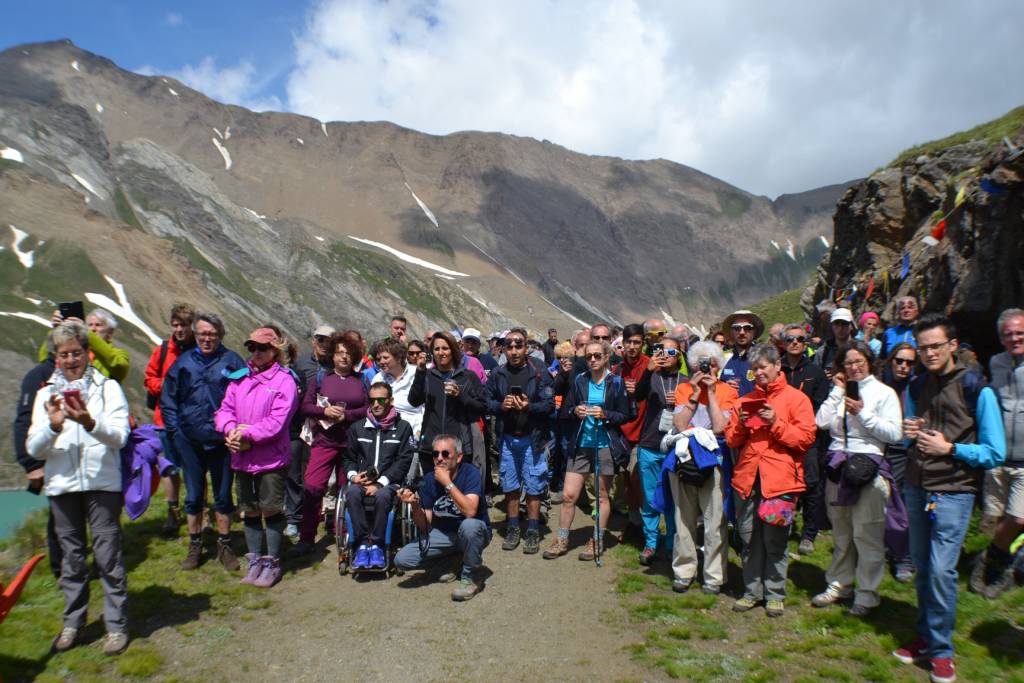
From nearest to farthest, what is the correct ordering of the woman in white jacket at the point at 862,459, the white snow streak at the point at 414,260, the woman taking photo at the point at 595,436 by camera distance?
the woman in white jacket at the point at 862,459, the woman taking photo at the point at 595,436, the white snow streak at the point at 414,260

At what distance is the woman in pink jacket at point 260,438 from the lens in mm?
6070

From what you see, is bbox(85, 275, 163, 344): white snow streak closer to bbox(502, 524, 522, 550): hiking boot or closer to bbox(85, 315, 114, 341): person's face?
bbox(85, 315, 114, 341): person's face

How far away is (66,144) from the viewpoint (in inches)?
→ 3120

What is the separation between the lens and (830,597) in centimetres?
560

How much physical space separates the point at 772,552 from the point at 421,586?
340 cm

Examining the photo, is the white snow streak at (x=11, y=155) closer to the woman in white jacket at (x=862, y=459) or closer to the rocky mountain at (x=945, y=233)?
the rocky mountain at (x=945, y=233)

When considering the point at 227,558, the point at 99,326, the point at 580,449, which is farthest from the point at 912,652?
the point at 99,326

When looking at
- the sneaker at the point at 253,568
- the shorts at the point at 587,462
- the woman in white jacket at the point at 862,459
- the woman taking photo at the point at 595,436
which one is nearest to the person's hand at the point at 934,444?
the woman in white jacket at the point at 862,459

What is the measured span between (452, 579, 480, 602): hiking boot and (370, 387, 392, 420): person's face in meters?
1.89

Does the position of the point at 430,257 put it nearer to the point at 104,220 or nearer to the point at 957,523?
the point at 104,220

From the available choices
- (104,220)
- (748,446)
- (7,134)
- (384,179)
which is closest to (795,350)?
(748,446)

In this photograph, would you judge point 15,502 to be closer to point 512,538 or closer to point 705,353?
point 512,538

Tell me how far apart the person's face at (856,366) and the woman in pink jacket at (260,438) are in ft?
16.7

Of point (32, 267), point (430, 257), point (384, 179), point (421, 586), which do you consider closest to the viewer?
point (421, 586)
